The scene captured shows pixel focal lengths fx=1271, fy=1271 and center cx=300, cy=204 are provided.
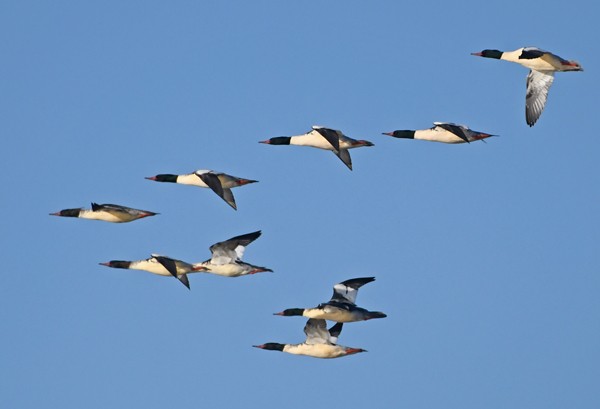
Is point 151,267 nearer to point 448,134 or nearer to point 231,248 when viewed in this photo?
point 231,248

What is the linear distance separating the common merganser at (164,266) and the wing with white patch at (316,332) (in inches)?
142

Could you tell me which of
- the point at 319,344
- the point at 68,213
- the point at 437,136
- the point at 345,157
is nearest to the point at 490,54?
the point at 437,136

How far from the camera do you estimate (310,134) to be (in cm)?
3869

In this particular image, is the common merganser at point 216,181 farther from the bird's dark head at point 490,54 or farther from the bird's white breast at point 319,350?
the bird's dark head at point 490,54

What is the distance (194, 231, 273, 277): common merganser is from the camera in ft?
120

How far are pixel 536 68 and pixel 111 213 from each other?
13.4m

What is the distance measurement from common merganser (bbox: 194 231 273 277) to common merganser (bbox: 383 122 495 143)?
5.81 m

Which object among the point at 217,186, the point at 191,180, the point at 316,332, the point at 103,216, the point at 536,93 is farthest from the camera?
the point at 536,93

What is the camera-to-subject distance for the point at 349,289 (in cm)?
3853

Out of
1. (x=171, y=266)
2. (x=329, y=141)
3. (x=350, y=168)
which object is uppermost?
(x=329, y=141)

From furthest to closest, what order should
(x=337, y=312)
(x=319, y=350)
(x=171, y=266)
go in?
(x=319, y=350) → (x=337, y=312) → (x=171, y=266)

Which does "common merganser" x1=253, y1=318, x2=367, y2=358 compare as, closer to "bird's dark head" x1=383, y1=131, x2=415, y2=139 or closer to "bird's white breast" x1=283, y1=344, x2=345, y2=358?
"bird's white breast" x1=283, y1=344, x2=345, y2=358

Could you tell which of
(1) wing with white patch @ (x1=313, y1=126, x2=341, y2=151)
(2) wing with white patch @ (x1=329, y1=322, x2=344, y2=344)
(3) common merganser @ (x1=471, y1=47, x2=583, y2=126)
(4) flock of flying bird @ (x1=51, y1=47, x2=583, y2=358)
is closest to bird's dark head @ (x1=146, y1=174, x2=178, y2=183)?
(4) flock of flying bird @ (x1=51, y1=47, x2=583, y2=358)

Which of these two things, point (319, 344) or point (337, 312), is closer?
point (337, 312)
